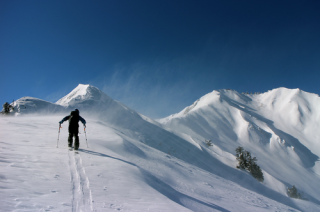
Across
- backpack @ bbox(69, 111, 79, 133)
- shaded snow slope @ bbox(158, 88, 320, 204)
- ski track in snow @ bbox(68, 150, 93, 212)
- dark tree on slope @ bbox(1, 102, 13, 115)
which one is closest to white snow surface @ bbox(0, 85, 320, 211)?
ski track in snow @ bbox(68, 150, 93, 212)

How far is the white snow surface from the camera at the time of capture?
4711mm

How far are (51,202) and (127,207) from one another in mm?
1815

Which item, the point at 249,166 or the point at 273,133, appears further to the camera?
the point at 273,133

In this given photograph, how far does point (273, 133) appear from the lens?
253 feet

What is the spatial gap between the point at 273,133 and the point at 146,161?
283 feet

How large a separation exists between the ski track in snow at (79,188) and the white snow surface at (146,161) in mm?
25

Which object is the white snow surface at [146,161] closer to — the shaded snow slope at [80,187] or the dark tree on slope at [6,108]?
the shaded snow slope at [80,187]

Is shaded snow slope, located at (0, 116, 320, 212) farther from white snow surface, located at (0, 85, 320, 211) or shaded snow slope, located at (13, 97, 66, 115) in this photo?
shaded snow slope, located at (13, 97, 66, 115)

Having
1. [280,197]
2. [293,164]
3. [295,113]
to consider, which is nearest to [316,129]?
[295,113]

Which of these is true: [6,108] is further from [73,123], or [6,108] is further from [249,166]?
[249,166]

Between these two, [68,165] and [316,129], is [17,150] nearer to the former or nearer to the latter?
[68,165]

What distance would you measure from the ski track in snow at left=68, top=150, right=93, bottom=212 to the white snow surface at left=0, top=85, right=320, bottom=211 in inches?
1.0

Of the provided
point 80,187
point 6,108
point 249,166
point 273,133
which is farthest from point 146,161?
point 273,133

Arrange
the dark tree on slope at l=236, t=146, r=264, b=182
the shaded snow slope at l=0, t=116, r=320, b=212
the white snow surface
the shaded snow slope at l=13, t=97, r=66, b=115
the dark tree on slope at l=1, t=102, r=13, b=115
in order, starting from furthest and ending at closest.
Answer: the dark tree on slope at l=236, t=146, r=264, b=182 < the dark tree on slope at l=1, t=102, r=13, b=115 < the shaded snow slope at l=13, t=97, r=66, b=115 < the white snow surface < the shaded snow slope at l=0, t=116, r=320, b=212
